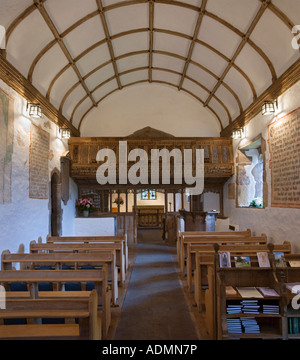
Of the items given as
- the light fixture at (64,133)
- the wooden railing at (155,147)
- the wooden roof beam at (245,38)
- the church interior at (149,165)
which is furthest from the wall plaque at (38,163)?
the wooden roof beam at (245,38)

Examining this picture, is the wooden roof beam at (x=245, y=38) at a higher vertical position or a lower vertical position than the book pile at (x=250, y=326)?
higher

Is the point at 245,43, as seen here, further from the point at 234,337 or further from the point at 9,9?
the point at 234,337

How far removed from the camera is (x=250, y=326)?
9.25ft

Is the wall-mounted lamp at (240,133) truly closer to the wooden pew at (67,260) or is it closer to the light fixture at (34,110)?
the light fixture at (34,110)

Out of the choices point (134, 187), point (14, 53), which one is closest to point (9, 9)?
point (14, 53)

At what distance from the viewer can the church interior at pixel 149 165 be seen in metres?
2.98

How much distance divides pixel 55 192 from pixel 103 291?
16.8 feet

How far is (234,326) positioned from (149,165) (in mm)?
6440

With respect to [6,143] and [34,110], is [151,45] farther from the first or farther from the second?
[6,143]

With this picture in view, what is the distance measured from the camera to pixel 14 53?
5188mm

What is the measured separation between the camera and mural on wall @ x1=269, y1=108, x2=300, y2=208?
199 inches

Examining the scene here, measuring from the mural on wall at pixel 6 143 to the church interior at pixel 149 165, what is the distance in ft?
0.12

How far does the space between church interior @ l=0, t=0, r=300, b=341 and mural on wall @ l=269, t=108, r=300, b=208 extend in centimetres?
4

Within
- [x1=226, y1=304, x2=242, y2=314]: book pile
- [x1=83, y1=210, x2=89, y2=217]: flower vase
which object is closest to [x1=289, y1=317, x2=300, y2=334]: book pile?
[x1=226, y1=304, x2=242, y2=314]: book pile
